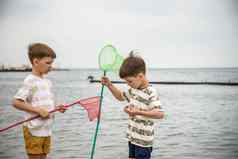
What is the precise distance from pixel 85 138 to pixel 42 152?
4.76 metres

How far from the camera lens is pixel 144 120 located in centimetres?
204

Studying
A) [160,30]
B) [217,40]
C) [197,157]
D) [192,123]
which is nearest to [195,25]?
[217,40]

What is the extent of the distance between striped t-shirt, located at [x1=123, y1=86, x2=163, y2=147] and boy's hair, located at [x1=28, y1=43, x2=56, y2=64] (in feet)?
1.51

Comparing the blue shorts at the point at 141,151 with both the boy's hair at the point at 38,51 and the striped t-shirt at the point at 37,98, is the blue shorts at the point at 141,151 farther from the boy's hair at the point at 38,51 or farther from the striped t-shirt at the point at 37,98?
the boy's hair at the point at 38,51

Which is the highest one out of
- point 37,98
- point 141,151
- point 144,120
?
point 37,98

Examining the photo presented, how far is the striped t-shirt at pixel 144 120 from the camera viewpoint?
2.03 metres

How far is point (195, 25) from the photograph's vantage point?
23.9 meters

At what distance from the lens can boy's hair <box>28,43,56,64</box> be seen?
6.78 ft

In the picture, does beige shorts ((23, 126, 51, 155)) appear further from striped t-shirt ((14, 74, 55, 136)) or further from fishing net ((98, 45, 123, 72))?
fishing net ((98, 45, 123, 72))

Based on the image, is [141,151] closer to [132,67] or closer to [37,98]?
[132,67]

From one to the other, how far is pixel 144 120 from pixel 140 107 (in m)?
0.06

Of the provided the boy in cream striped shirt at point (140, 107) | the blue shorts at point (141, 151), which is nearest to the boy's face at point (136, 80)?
the boy in cream striped shirt at point (140, 107)

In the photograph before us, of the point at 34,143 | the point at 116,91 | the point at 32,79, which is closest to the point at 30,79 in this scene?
the point at 32,79

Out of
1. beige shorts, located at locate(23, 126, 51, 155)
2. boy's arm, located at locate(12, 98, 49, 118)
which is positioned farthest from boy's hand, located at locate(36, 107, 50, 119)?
beige shorts, located at locate(23, 126, 51, 155)
